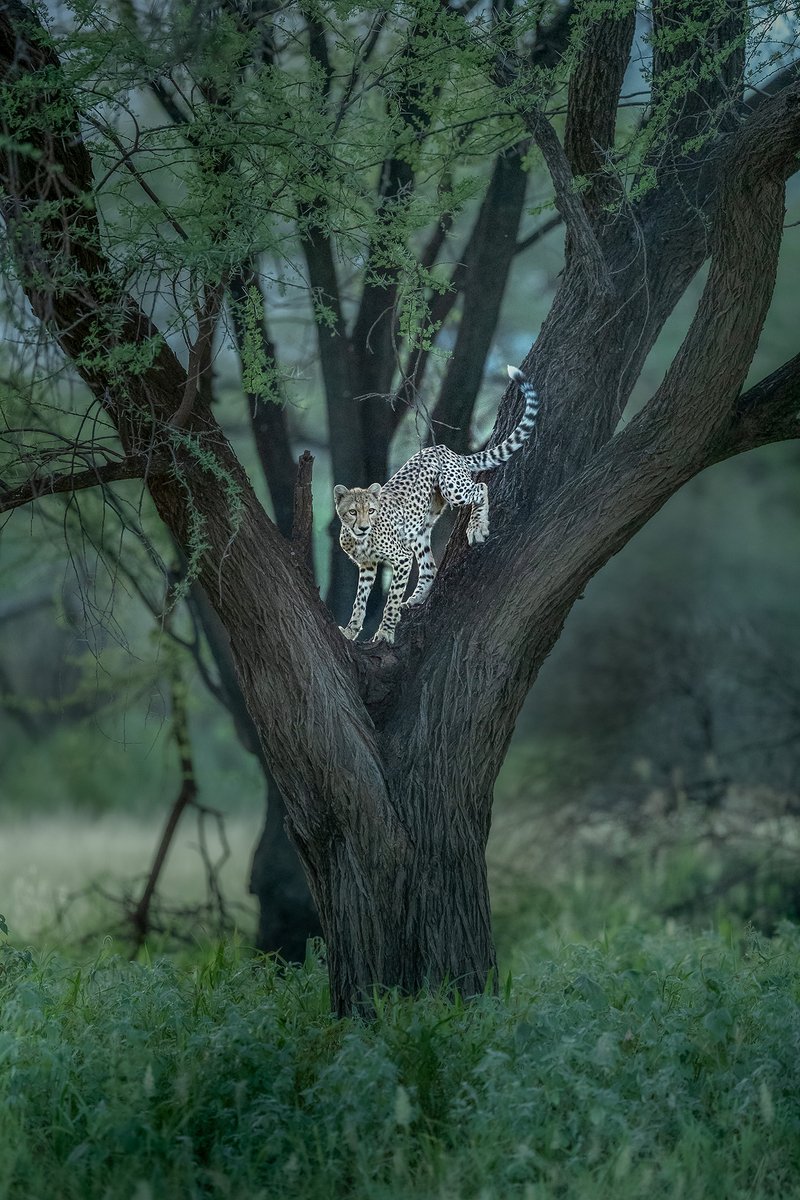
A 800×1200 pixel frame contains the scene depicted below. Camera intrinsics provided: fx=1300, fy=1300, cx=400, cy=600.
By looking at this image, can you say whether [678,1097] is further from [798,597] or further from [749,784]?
[798,597]

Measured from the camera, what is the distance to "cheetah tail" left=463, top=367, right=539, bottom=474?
5.29 metres

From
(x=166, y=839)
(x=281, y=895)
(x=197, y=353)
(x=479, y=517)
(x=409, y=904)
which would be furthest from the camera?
(x=166, y=839)

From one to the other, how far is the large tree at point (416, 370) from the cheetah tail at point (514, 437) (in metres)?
0.09

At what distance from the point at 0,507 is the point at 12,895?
6.46 metres

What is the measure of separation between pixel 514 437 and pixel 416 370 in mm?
590

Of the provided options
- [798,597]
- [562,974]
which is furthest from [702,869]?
[562,974]

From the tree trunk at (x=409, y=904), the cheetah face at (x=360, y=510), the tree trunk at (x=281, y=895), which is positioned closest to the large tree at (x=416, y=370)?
the tree trunk at (x=409, y=904)

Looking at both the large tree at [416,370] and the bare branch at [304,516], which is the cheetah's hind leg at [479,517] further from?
the bare branch at [304,516]

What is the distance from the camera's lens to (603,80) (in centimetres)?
529

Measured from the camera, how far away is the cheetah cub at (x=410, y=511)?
497 cm

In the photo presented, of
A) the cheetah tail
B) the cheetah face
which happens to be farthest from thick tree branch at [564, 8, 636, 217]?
the cheetah face

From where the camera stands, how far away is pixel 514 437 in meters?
5.34

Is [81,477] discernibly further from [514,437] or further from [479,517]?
[514,437]

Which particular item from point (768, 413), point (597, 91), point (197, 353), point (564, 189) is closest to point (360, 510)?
point (197, 353)
